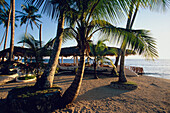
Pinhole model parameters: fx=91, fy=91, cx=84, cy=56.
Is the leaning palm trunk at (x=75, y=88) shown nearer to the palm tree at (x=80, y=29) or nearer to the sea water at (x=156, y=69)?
the palm tree at (x=80, y=29)

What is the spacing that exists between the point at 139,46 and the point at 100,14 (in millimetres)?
1680

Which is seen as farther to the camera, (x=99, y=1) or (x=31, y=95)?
(x=31, y=95)

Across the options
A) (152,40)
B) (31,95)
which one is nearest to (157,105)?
(152,40)

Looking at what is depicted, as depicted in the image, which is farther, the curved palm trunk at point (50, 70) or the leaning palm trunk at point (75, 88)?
the curved palm trunk at point (50, 70)

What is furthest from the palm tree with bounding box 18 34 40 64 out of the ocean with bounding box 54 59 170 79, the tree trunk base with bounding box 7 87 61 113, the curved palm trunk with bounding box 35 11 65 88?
the ocean with bounding box 54 59 170 79

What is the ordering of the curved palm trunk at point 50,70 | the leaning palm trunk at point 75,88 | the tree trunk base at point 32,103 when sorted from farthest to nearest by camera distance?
1. the curved palm trunk at point 50,70
2. the leaning palm trunk at point 75,88
3. the tree trunk base at point 32,103

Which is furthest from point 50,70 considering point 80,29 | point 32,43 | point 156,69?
point 156,69

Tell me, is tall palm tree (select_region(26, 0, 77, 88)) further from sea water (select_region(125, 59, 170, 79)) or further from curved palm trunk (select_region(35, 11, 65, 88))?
sea water (select_region(125, 59, 170, 79))

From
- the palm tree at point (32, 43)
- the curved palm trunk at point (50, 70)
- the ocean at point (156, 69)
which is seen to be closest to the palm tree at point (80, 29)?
the curved palm trunk at point (50, 70)

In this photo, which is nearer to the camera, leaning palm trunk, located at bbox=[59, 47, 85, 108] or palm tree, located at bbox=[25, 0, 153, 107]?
palm tree, located at bbox=[25, 0, 153, 107]

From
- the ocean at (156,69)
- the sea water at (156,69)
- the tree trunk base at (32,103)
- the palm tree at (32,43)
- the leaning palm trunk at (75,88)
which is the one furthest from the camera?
the sea water at (156,69)

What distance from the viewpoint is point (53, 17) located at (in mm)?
3115

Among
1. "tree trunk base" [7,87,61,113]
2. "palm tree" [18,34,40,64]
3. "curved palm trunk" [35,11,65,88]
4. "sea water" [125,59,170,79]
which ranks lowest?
"sea water" [125,59,170,79]

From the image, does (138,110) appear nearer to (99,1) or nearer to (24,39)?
(99,1)
